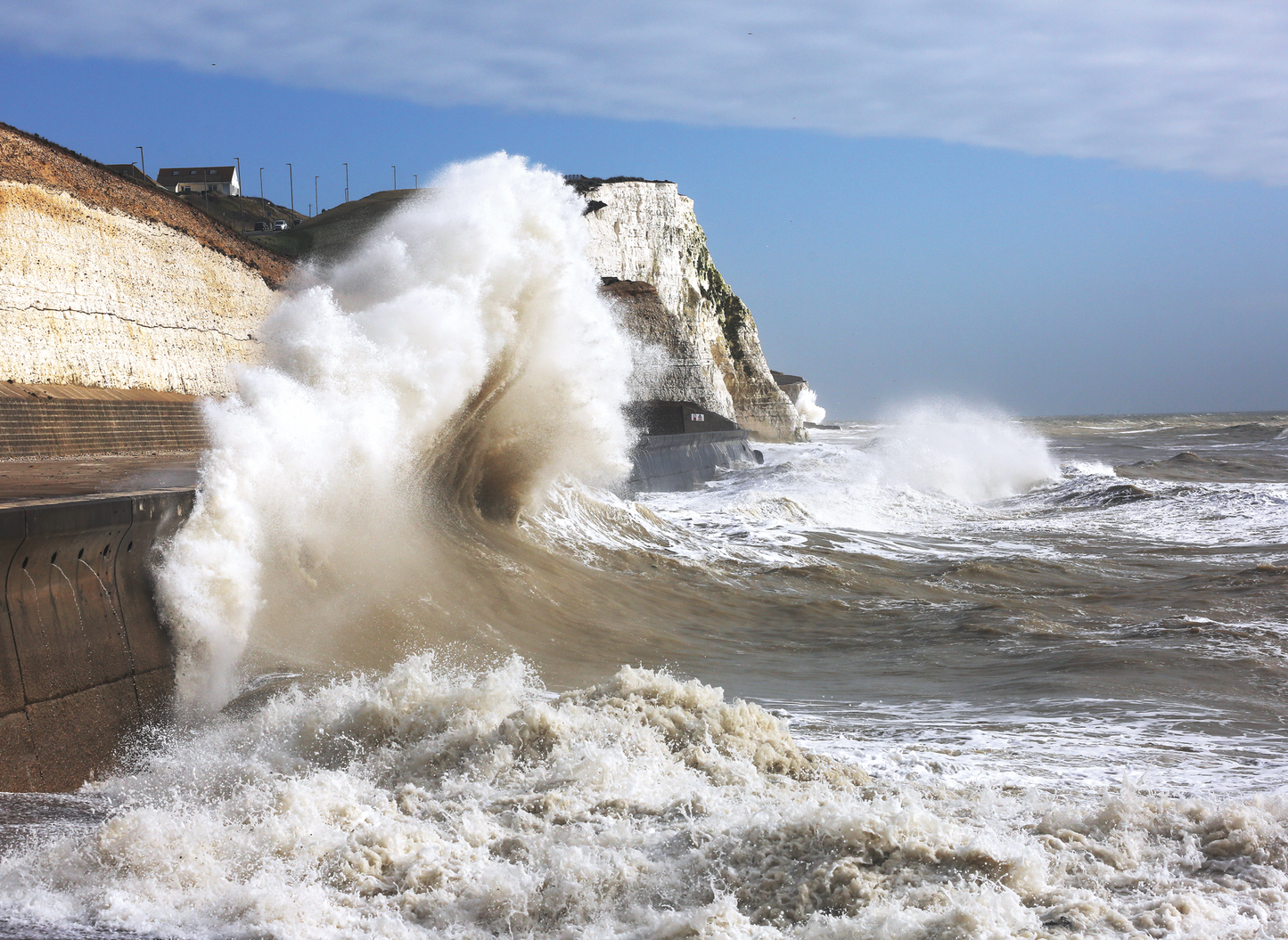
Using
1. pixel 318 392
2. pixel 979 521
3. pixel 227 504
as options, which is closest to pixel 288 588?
pixel 227 504

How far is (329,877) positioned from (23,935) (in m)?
0.89

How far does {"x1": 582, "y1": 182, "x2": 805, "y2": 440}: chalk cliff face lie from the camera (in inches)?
1693

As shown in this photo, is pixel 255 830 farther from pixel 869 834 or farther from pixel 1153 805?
pixel 1153 805

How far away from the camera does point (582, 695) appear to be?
5176mm

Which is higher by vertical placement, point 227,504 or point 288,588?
point 227,504

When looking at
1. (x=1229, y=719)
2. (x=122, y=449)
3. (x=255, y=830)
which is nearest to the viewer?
(x=255, y=830)

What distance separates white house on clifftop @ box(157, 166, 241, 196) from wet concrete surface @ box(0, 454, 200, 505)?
281 ft

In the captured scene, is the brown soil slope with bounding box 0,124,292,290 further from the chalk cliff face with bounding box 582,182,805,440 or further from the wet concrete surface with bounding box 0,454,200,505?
the chalk cliff face with bounding box 582,182,805,440

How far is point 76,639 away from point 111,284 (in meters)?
17.9

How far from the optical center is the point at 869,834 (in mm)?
3336

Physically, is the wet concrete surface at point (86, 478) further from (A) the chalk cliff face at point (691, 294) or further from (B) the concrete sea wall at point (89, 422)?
(A) the chalk cliff face at point (691, 294)

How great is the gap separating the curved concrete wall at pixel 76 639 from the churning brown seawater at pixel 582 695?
27 cm

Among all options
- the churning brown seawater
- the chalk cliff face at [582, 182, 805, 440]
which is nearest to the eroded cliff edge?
the churning brown seawater

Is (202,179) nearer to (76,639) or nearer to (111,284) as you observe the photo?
(111,284)
